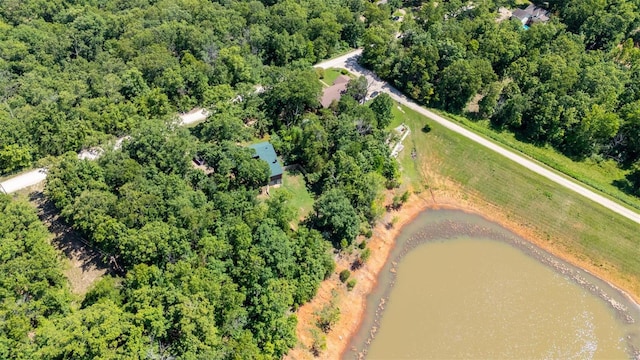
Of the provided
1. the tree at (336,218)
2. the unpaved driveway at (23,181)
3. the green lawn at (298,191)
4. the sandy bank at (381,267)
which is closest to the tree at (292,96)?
the green lawn at (298,191)

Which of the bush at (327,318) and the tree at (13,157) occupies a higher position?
the tree at (13,157)

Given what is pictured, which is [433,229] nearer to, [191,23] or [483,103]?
[483,103]

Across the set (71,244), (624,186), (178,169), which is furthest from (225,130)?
(624,186)

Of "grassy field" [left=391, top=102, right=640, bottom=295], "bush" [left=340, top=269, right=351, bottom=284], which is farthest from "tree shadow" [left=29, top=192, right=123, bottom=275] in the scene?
"grassy field" [left=391, top=102, right=640, bottom=295]

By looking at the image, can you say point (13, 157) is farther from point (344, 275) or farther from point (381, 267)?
point (381, 267)

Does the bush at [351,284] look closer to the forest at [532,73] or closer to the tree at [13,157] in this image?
the forest at [532,73]

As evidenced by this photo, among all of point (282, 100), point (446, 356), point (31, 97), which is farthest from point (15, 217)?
point (446, 356)

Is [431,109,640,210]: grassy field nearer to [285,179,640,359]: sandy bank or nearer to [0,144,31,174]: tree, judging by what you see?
[285,179,640,359]: sandy bank
